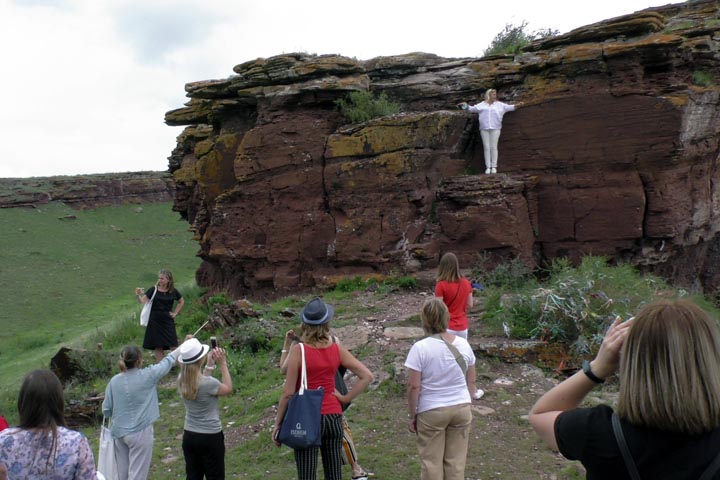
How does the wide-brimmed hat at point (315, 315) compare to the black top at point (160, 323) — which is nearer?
the wide-brimmed hat at point (315, 315)

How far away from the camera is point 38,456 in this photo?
351cm

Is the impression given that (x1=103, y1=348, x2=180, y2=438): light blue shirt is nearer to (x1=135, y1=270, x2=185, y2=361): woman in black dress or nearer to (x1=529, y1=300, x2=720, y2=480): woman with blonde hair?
(x1=529, y1=300, x2=720, y2=480): woman with blonde hair

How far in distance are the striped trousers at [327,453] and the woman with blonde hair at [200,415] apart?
863mm

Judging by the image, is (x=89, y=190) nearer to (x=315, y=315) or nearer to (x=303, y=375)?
(x=315, y=315)

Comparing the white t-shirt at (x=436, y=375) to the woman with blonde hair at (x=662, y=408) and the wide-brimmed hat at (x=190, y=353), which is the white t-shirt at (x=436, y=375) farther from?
the woman with blonde hair at (x=662, y=408)

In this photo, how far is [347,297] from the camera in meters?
14.4

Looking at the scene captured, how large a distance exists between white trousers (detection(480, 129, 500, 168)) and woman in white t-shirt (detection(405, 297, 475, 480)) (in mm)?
9896

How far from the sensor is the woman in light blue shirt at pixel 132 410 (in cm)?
564

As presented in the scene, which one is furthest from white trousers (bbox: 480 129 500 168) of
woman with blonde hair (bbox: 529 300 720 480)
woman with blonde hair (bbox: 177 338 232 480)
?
woman with blonde hair (bbox: 529 300 720 480)

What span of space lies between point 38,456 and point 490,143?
12.5 meters

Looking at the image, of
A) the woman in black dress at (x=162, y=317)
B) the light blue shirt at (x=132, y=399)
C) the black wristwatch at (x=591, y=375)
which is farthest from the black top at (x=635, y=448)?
the woman in black dress at (x=162, y=317)

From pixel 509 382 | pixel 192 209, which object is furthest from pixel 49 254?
pixel 509 382

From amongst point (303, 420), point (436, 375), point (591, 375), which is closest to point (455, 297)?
point (436, 375)

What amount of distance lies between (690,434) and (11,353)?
83.3ft
